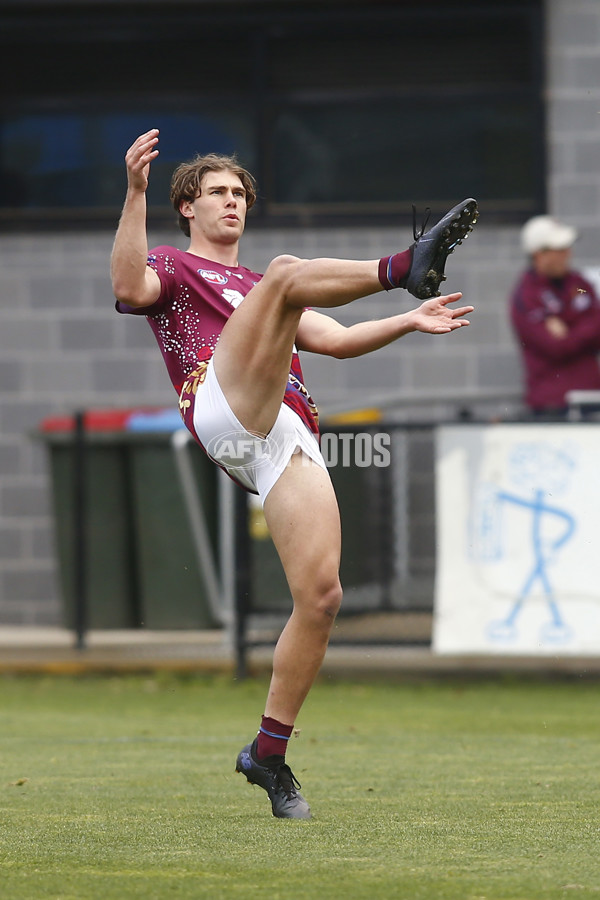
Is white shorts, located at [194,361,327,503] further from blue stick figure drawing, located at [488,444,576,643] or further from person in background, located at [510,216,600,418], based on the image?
person in background, located at [510,216,600,418]

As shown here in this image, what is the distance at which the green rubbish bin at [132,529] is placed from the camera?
34.3 feet

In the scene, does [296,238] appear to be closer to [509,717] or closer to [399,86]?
[399,86]

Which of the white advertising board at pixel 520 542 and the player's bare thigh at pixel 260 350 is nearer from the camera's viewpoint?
the player's bare thigh at pixel 260 350

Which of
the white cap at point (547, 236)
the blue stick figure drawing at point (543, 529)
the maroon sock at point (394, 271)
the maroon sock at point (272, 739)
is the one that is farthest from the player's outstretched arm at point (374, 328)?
the white cap at point (547, 236)

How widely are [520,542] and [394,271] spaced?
15.4ft

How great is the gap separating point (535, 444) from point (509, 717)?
1774mm

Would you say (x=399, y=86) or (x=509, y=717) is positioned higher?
(x=399, y=86)

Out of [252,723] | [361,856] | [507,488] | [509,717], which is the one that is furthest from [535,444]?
[361,856]

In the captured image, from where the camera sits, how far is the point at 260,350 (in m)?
4.46

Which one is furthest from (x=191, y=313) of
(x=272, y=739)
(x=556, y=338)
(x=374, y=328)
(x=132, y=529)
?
(x=556, y=338)

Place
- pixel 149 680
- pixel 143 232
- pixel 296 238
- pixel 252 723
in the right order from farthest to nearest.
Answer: pixel 296 238, pixel 149 680, pixel 252 723, pixel 143 232

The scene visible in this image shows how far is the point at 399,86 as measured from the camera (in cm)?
1184

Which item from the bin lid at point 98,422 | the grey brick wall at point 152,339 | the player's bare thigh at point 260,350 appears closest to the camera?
the player's bare thigh at point 260,350

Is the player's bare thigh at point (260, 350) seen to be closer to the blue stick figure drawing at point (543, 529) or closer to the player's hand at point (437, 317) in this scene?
the player's hand at point (437, 317)
